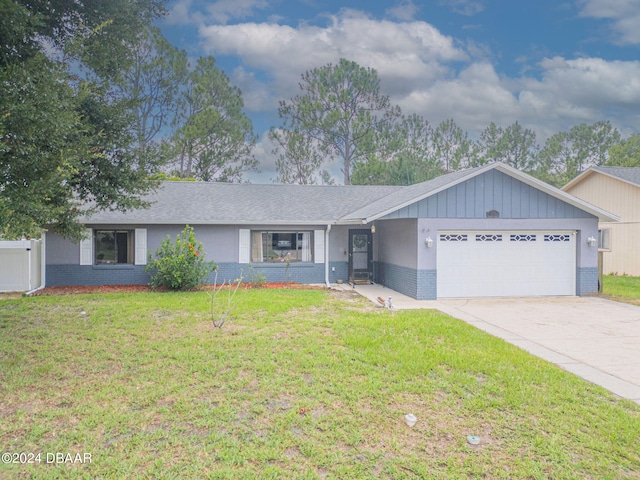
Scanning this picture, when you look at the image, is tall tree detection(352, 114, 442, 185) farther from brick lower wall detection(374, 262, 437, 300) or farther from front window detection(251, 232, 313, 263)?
brick lower wall detection(374, 262, 437, 300)

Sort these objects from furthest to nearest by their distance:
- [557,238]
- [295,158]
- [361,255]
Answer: [295,158]
[361,255]
[557,238]

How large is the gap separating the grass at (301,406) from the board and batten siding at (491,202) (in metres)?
4.77

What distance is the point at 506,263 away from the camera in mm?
12266

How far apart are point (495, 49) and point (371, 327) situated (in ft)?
51.7

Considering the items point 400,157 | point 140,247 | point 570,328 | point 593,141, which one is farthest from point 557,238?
point 593,141

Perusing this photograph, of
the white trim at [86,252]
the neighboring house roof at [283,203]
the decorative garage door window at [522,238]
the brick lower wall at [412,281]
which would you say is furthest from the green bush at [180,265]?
the decorative garage door window at [522,238]

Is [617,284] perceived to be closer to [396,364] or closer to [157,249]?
[396,364]

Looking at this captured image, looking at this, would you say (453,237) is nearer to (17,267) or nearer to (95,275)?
(95,275)

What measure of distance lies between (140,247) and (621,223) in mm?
19838

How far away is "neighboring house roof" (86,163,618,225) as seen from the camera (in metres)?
12.0

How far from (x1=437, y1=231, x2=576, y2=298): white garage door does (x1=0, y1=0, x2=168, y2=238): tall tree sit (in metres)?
8.47

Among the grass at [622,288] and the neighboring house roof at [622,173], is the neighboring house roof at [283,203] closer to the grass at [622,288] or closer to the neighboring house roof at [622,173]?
the grass at [622,288]

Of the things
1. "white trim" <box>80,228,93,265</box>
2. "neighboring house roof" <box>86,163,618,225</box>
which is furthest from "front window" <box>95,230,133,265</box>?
"neighboring house roof" <box>86,163,618,225</box>

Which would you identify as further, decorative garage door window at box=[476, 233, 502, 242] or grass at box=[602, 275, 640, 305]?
decorative garage door window at box=[476, 233, 502, 242]
